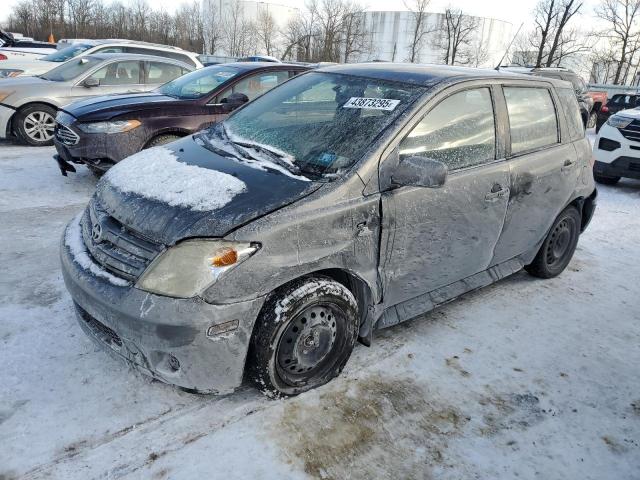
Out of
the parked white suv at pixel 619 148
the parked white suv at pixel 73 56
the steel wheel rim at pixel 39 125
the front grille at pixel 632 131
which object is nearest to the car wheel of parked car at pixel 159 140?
the steel wheel rim at pixel 39 125

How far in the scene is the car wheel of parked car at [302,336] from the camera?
250 centimetres

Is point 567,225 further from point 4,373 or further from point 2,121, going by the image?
point 2,121

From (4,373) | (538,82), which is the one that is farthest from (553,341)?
(4,373)

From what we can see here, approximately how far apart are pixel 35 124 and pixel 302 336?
746 centimetres

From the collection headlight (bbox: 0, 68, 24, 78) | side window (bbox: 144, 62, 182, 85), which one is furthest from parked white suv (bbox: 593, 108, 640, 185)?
headlight (bbox: 0, 68, 24, 78)

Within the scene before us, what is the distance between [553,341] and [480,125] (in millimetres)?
1594

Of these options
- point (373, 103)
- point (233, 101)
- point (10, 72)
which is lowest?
point (10, 72)

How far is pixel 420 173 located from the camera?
2.69 meters

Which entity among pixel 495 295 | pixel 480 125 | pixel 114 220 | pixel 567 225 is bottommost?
pixel 495 295

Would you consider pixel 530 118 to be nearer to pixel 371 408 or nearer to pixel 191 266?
pixel 371 408

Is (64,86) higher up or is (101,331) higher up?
(64,86)

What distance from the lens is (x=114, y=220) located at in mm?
2680

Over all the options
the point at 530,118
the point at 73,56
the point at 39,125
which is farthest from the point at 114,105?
the point at 73,56

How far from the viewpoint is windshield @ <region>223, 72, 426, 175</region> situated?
2906 mm
